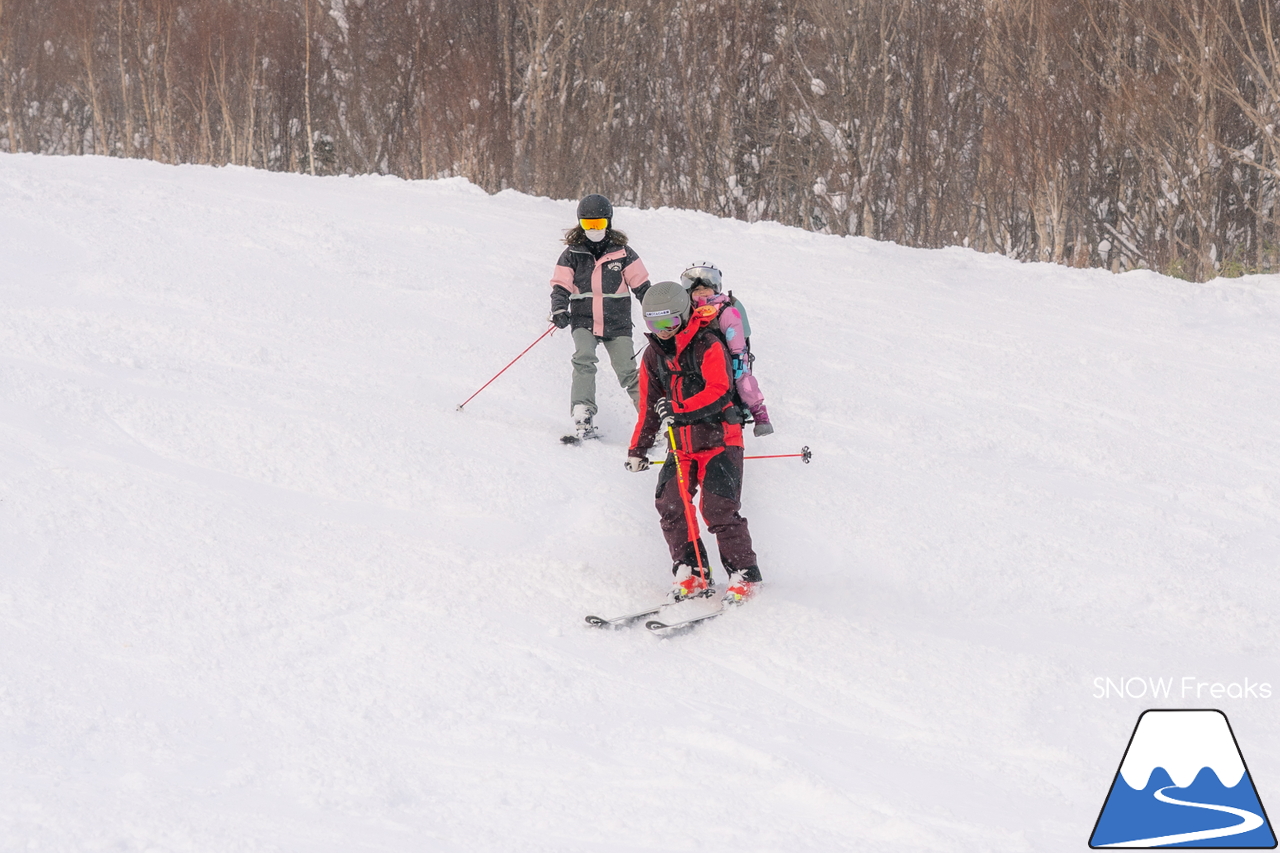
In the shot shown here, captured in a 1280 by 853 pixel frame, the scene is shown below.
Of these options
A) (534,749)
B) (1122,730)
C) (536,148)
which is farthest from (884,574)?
(536,148)

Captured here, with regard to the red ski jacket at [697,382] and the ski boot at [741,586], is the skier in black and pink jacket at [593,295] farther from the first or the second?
the ski boot at [741,586]

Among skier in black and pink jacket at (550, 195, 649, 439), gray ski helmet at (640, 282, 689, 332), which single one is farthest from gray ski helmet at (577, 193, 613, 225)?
gray ski helmet at (640, 282, 689, 332)

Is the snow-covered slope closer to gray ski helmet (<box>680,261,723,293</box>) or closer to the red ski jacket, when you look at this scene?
the red ski jacket

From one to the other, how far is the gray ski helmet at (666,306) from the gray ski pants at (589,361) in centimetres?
212

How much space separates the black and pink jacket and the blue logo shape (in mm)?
3961

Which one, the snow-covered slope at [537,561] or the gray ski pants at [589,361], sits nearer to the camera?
the snow-covered slope at [537,561]

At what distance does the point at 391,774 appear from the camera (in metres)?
3.71

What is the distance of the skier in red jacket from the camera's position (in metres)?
5.18

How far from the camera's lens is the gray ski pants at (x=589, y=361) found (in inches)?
284

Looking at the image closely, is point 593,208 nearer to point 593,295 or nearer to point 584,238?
point 584,238

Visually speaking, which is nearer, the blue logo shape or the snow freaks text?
the blue logo shape

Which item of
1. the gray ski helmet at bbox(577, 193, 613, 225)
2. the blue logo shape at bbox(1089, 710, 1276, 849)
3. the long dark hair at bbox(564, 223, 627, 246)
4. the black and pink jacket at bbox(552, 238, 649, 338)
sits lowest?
the blue logo shape at bbox(1089, 710, 1276, 849)

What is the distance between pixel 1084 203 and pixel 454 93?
12929mm

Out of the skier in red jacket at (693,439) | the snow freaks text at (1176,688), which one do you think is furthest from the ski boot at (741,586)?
the snow freaks text at (1176,688)
